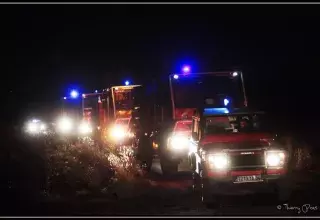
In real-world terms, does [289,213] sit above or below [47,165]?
below

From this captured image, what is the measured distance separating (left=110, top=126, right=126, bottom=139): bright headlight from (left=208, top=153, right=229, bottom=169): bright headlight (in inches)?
422

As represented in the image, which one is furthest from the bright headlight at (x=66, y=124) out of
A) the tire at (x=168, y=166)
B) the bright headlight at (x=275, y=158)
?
the bright headlight at (x=275, y=158)

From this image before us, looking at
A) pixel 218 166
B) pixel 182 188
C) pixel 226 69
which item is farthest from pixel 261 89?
pixel 218 166

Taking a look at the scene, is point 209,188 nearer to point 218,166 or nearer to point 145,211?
point 218,166

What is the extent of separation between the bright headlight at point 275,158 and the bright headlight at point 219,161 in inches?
34.4

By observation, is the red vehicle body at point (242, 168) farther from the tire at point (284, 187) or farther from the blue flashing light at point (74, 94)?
the blue flashing light at point (74, 94)

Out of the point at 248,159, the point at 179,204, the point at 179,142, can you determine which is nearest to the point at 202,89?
the point at 179,142

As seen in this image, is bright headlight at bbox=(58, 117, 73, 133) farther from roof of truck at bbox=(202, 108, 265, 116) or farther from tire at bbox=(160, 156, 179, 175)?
roof of truck at bbox=(202, 108, 265, 116)

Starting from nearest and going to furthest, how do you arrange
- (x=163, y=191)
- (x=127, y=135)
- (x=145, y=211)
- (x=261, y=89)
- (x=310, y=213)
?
(x=310, y=213) → (x=145, y=211) → (x=163, y=191) → (x=127, y=135) → (x=261, y=89)

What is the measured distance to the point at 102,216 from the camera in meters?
9.69

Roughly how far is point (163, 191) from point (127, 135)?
756 centimetres

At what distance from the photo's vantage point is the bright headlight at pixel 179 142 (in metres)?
15.6

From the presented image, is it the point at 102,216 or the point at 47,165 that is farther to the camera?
the point at 47,165

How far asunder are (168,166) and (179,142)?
1.02 m
